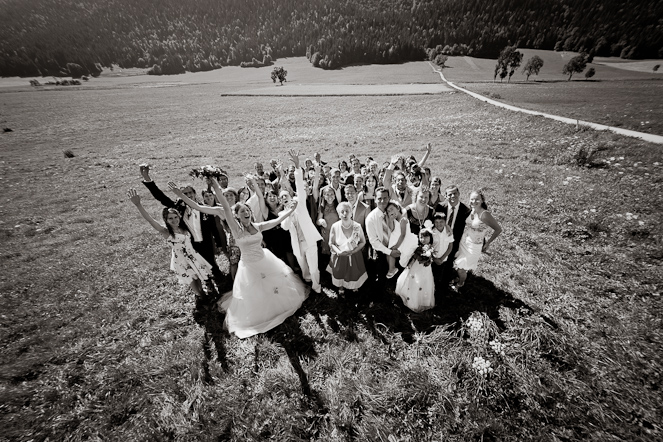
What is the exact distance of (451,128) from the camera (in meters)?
24.2

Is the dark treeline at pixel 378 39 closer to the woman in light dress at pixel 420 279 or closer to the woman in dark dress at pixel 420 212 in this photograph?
the woman in dark dress at pixel 420 212

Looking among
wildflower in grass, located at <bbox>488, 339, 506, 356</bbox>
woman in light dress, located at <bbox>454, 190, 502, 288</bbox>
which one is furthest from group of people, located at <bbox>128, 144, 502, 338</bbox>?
wildflower in grass, located at <bbox>488, 339, 506, 356</bbox>

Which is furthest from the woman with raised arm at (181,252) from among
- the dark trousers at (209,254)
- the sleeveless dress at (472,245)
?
the sleeveless dress at (472,245)

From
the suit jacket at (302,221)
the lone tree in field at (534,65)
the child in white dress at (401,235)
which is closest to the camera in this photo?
the child in white dress at (401,235)

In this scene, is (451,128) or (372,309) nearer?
(372,309)

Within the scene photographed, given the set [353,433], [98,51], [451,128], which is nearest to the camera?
[353,433]

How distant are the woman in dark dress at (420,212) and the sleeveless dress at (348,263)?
1.36 m

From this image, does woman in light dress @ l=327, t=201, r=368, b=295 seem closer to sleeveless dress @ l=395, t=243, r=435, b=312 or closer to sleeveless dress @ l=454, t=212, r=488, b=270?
sleeveless dress @ l=395, t=243, r=435, b=312

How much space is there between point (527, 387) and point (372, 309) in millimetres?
3069

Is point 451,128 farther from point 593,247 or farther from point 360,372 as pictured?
point 360,372

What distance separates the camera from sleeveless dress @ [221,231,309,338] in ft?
19.8

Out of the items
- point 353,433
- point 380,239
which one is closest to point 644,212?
point 380,239

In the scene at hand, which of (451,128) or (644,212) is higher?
(644,212)

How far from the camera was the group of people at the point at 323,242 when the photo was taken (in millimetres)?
6008
